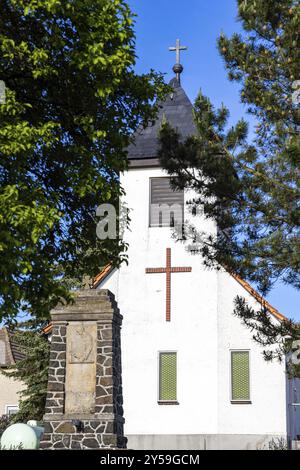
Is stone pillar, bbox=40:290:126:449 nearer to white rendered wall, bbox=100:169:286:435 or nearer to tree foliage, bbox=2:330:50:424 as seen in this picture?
white rendered wall, bbox=100:169:286:435

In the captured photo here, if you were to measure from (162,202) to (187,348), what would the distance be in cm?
516

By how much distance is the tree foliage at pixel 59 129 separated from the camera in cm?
1337

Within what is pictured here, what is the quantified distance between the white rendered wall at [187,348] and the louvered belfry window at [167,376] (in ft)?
0.64

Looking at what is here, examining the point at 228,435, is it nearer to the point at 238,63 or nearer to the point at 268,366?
the point at 268,366

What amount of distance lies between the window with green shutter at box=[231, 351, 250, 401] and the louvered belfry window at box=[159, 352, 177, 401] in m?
1.92

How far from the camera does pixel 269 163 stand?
14867mm

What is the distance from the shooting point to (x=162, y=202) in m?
26.6

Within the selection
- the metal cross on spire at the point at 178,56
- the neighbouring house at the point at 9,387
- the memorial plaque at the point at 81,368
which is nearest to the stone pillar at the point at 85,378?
the memorial plaque at the point at 81,368

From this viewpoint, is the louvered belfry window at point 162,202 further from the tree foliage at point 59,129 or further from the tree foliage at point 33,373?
the tree foliage at point 59,129

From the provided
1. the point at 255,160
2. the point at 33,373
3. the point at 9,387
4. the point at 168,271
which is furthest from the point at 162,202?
the point at 9,387

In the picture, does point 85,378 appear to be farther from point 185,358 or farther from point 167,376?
point 185,358

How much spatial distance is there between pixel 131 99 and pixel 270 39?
313 cm

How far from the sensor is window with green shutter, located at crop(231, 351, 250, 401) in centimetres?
2491
